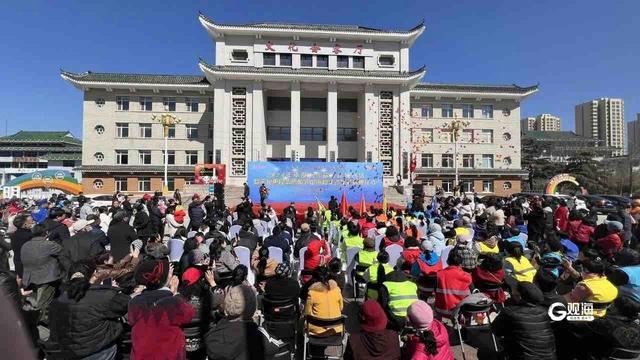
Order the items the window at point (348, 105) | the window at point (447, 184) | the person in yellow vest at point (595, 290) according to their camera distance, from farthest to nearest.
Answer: the window at point (447, 184) < the window at point (348, 105) < the person in yellow vest at point (595, 290)

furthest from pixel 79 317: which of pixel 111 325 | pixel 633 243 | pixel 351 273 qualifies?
pixel 633 243

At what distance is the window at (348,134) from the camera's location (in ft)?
109

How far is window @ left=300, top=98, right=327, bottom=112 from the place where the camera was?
33.1m

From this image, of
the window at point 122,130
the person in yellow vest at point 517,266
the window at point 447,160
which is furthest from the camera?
the window at point 447,160

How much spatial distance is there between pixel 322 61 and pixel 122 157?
2046cm

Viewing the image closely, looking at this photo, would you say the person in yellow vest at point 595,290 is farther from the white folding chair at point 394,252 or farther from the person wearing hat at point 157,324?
the person wearing hat at point 157,324

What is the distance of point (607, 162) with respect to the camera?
43.3 m

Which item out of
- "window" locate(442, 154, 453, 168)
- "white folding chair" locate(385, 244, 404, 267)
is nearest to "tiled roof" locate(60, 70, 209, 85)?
"window" locate(442, 154, 453, 168)

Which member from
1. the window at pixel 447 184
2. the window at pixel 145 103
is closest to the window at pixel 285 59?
the window at pixel 145 103

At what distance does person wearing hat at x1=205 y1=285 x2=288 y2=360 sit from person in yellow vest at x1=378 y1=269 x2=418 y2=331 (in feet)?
4.74

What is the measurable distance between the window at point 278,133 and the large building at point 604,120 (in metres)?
68.7

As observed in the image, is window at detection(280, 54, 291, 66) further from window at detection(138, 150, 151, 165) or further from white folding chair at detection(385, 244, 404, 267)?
white folding chair at detection(385, 244, 404, 267)

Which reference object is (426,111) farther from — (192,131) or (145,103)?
(145,103)

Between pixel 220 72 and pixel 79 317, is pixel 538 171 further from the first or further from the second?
pixel 79 317
